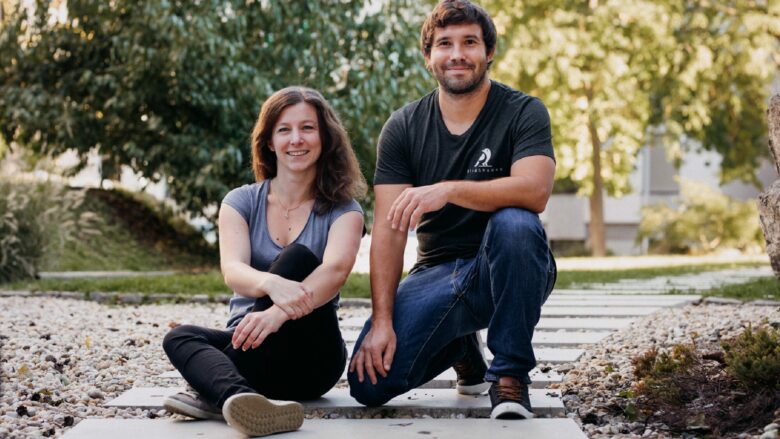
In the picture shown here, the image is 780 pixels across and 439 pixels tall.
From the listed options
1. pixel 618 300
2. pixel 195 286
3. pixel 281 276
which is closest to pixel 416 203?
pixel 281 276

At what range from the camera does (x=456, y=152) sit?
11.1 ft

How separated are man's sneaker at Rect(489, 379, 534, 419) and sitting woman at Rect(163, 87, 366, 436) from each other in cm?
59

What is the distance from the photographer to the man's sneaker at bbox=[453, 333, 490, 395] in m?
3.55

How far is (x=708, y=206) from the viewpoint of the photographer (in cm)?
1698

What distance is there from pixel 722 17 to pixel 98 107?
32.2ft

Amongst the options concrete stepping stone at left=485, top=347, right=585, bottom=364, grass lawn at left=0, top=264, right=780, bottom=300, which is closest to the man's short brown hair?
concrete stepping stone at left=485, top=347, right=585, bottom=364

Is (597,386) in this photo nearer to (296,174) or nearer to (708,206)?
(296,174)

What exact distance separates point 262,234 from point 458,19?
99 cm

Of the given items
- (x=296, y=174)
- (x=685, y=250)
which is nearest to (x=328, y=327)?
(x=296, y=174)

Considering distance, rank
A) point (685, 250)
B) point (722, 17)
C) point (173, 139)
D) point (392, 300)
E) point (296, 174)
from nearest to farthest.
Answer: point (392, 300) < point (296, 174) < point (173, 139) < point (722, 17) < point (685, 250)

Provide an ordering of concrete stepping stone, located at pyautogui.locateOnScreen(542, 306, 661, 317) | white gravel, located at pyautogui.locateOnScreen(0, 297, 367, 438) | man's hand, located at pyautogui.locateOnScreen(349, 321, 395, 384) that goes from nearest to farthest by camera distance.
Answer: man's hand, located at pyautogui.locateOnScreen(349, 321, 395, 384) → white gravel, located at pyautogui.locateOnScreen(0, 297, 367, 438) → concrete stepping stone, located at pyautogui.locateOnScreen(542, 306, 661, 317)

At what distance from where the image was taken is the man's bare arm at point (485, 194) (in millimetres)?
3082

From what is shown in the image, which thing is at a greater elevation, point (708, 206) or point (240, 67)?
point (240, 67)

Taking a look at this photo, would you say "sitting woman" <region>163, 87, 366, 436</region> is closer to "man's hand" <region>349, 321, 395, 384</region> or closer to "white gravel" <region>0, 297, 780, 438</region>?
"man's hand" <region>349, 321, 395, 384</region>
